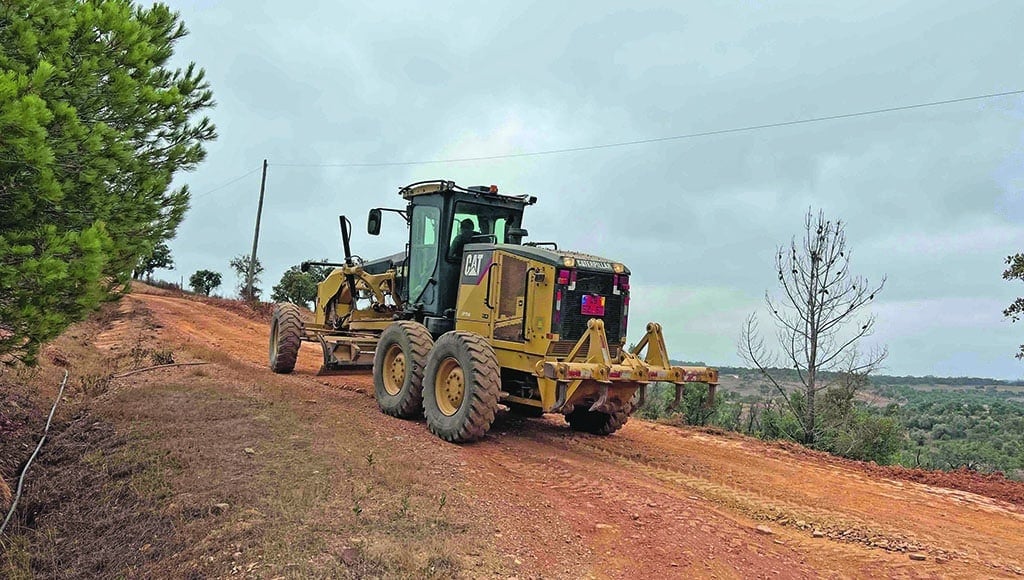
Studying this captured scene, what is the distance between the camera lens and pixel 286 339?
12.2 metres

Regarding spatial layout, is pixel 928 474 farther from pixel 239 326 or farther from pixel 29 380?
pixel 239 326

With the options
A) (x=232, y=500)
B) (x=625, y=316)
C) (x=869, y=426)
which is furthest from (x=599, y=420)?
(x=869, y=426)

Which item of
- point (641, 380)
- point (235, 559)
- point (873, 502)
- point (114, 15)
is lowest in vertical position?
point (235, 559)

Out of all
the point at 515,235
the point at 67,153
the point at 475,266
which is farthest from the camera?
the point at 515,235

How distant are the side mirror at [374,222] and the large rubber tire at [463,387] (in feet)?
9.65

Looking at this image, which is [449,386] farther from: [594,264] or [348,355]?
[348,355]

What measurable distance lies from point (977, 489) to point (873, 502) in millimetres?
1838

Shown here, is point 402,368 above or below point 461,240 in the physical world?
below

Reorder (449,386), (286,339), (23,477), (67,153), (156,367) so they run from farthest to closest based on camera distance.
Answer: (286,339), (156,367), (449,386), (23,477), (67,153)

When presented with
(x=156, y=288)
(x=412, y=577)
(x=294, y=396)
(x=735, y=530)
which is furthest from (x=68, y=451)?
(x=156, y=288)

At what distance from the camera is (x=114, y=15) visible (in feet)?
19.0

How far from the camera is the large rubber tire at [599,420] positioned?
8820 millimetres

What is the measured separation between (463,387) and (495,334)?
97 centimetres

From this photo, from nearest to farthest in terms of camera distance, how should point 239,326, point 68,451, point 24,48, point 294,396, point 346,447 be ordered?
1. point 24,48
2. point 346,447
3. point 68,451
4. point 294,396
5. point 239,326
